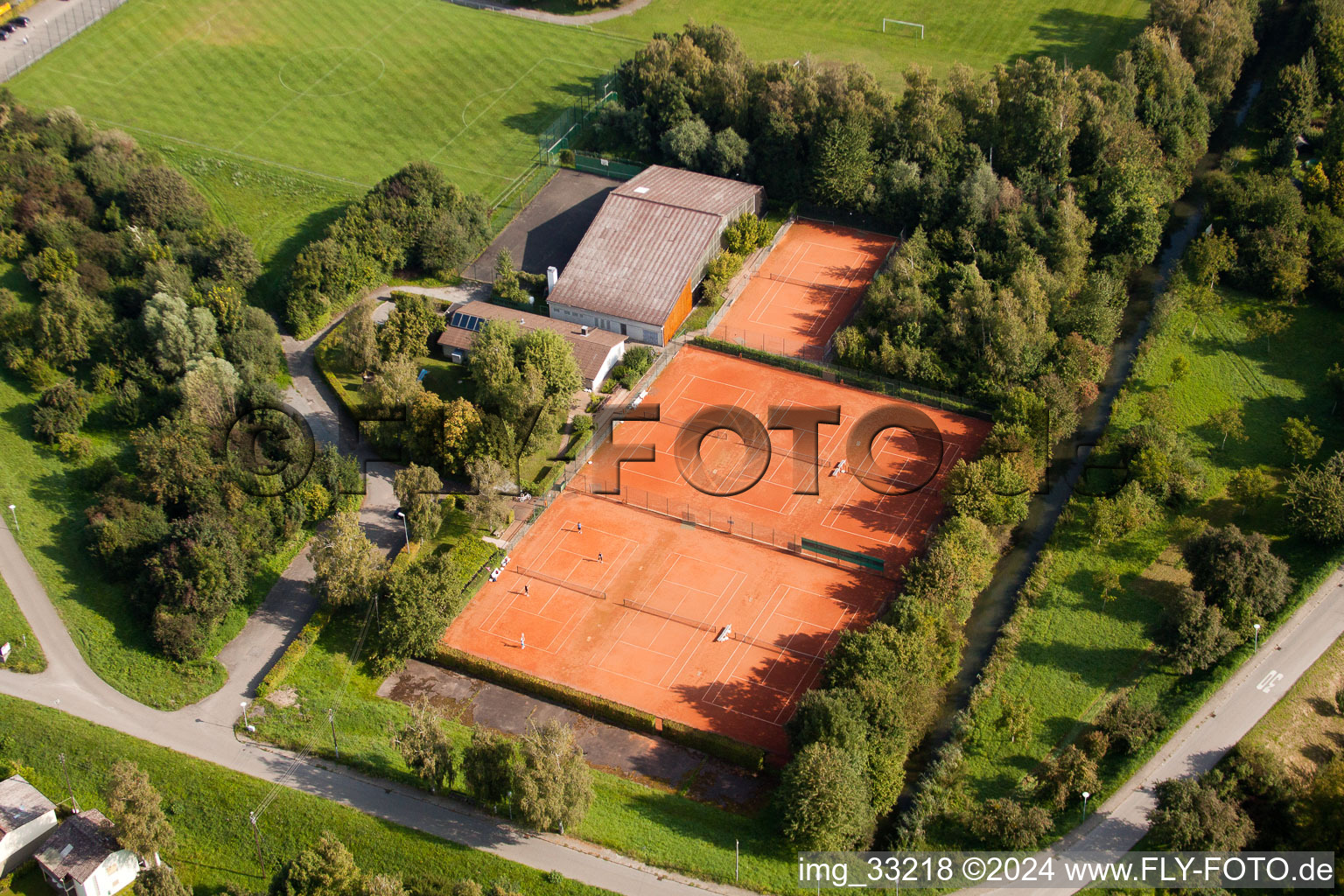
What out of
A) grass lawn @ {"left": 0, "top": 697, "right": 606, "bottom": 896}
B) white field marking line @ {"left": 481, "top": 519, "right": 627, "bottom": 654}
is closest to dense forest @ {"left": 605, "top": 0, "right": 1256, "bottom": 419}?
white field marking line @ {"left": 481, "top": 519, "right": 627, "bottom": 654}

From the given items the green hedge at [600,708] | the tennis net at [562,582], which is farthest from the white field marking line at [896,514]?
the green hedge at [600,708]

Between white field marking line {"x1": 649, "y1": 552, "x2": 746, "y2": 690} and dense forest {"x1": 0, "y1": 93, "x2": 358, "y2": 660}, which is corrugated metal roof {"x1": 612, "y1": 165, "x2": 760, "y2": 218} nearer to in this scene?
dense forest {"x1": 0, "y1": 93, "x2": 358, "y2": 660}

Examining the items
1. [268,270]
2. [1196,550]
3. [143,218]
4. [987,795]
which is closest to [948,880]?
[987,795]

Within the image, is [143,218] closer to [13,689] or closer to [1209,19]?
Result: [13,689]

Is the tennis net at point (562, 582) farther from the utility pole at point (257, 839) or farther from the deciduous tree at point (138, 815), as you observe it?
the deciduous tree at point (138, 815)

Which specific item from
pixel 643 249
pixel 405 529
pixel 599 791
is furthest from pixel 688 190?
pixel 599 791
